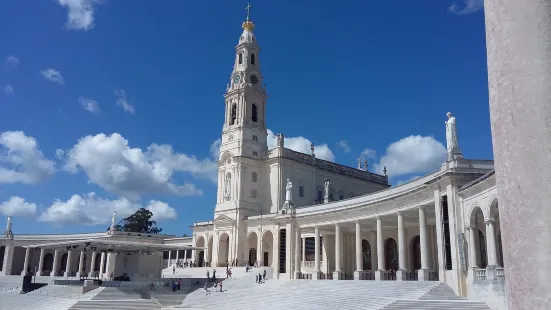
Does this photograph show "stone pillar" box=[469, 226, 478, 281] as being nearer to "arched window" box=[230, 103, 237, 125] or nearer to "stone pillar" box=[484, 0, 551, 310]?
"stone pillar" box=[484, 0, 551, 310]

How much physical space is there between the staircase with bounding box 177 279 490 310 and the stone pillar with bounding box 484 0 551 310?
69.8 feet

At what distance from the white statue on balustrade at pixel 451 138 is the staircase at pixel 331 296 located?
7.49 metres

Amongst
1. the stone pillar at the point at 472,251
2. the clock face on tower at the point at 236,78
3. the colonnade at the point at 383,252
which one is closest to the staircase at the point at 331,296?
the stone pillar at the point at 472,251

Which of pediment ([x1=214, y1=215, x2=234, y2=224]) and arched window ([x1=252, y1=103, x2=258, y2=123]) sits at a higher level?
arched window ([x1=252, y1=103, x2=258, y2=123])

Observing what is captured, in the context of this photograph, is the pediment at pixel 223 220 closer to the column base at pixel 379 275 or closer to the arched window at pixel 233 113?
the arched window at pixel 233 113

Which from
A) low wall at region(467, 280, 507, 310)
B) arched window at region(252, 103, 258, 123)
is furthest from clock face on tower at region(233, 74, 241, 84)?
low wall at region(467, 280, 507, 310)

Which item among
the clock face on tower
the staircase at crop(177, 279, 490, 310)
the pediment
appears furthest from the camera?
the clock face on tower

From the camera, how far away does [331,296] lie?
31359 millimetres

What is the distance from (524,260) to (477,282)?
913 inches

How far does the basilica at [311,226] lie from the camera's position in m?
26.3

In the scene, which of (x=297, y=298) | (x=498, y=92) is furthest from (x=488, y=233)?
(x=498, y=92)

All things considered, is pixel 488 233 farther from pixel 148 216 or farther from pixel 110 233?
pixel 148 216

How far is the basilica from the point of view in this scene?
26344 millimetres

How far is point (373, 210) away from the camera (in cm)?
3838
